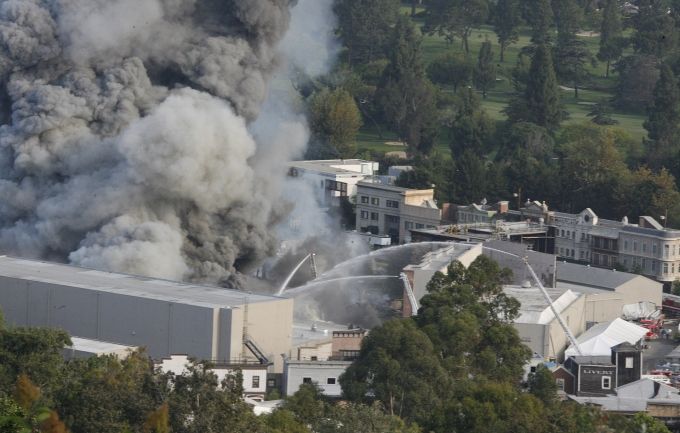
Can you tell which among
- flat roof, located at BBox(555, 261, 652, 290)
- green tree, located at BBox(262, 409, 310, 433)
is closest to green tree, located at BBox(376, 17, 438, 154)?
flat roof, located at BBox(555, 261, 652, 290)

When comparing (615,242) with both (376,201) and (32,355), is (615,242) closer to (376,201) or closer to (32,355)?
(376,201)

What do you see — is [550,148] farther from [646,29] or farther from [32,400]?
[32,400]

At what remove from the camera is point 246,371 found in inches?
2098

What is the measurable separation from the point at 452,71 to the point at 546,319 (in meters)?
57.3

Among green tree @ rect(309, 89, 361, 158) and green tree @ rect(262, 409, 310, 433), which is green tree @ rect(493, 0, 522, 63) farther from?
green tree @ rect(262, 409, 310, 433)

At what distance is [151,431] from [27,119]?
28.5 meters

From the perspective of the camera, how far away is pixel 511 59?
125625 mm

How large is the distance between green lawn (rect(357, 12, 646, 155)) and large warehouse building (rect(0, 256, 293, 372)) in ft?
168

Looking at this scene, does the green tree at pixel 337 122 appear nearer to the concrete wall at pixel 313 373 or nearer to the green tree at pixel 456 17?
the green tree at pixel 456 17

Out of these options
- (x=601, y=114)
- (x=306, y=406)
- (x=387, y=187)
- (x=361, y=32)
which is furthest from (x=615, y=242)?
(x=361, y=32)

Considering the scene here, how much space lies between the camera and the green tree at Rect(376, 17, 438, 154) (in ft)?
357

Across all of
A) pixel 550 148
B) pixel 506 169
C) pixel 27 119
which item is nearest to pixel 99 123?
pixel 27 119

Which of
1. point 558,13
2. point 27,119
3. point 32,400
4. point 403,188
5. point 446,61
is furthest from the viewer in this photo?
point 558,13

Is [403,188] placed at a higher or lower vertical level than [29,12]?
lower
